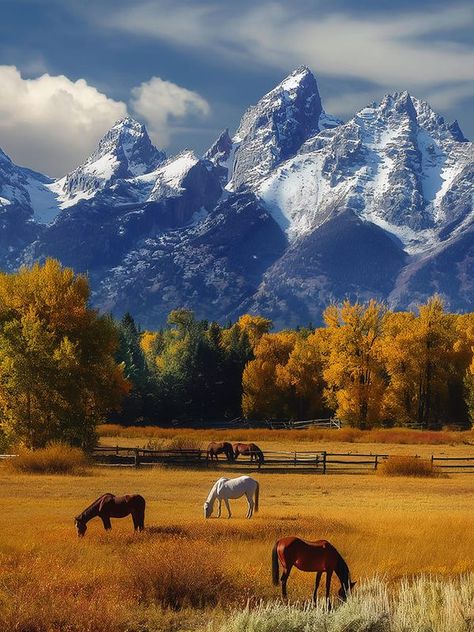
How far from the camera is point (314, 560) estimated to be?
637 inches

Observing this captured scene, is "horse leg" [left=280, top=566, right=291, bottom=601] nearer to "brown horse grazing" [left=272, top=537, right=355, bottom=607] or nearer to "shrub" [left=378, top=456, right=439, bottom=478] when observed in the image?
"brown horse grazing" [left=272, top=537, right=355, bottom=607]

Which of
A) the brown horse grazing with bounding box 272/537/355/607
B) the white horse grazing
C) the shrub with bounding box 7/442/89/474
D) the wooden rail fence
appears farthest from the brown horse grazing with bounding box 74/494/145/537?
the wooden rail fence

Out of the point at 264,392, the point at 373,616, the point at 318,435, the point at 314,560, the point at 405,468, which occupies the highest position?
the point at 264,392

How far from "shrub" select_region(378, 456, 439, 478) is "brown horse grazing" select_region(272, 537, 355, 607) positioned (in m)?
32.5

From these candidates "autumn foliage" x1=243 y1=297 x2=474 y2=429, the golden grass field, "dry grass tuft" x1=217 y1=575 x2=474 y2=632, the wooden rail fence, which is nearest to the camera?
"dry grass tuft" x1=217 y1=575 x2=474 y2=632

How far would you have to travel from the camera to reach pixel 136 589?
634 inches

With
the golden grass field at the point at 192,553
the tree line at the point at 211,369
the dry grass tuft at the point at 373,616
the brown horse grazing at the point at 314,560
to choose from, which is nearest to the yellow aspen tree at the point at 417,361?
the tree line at the point at 211,369

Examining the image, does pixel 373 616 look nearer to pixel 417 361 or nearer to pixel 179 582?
pixel 179 582

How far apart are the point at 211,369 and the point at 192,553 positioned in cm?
9722

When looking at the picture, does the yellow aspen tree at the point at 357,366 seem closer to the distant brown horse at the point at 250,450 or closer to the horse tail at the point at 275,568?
the distant brown horse at the point at 250,450

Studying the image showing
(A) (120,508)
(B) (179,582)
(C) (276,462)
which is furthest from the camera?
(C) (276,462)

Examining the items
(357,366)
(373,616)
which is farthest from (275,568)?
(357,366)

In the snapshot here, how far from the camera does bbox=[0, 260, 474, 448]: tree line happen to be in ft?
164

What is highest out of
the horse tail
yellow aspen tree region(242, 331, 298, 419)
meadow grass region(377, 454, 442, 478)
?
yellow aspen tree region(242, 331, 298, 419)
